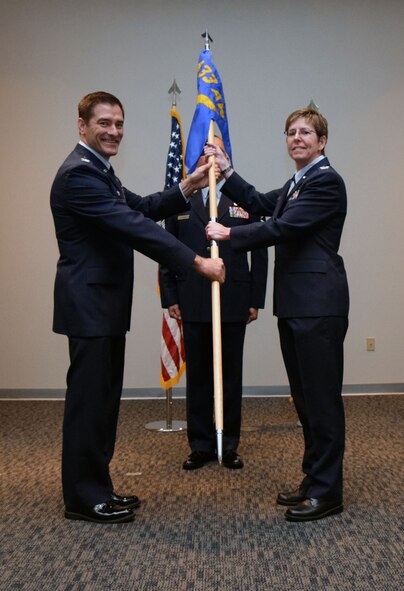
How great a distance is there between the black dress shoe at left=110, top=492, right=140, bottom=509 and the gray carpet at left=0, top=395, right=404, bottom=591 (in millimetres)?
56

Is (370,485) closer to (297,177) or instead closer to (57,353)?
(297,177)

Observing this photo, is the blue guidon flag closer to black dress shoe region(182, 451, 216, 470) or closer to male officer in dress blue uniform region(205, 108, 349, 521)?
male officer in dress blue uniform region(205, 108, 349, 521)

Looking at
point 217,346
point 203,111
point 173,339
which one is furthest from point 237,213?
point 173,339

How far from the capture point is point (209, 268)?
2.82 m

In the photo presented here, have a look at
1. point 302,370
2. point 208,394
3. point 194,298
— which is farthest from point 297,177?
point 208,394

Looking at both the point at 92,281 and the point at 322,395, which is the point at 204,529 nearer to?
the point at 322,395

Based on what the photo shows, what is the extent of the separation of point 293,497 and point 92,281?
1.21 metres

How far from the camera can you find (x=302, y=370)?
9.02ft

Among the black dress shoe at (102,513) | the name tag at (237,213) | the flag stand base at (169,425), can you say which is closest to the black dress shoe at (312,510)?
the black dress shoe at (102,513)

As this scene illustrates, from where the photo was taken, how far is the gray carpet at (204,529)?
214 cm

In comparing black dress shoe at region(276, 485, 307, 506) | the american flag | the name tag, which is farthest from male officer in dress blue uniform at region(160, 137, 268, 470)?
the american flag

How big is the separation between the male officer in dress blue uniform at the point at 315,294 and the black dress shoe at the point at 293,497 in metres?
0.02

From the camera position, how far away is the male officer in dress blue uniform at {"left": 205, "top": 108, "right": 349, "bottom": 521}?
106 inches

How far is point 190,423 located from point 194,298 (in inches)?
26.0
